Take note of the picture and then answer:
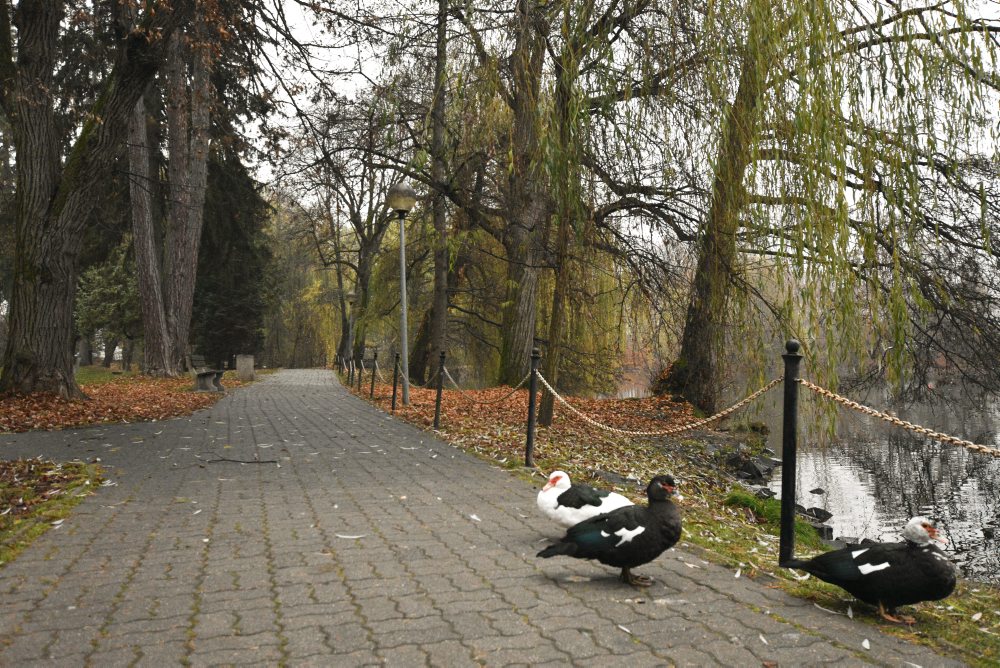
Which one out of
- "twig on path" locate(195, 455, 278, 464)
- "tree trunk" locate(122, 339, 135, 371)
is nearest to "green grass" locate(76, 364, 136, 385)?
"tree trunk" locate(122, 339, 135, 371)

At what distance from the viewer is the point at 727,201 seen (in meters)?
8.55

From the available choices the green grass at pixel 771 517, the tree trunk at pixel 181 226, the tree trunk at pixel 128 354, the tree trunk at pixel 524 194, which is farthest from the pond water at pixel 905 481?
the tree trunk at pixel 128 354

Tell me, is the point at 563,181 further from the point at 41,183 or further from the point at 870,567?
the point at 41,183

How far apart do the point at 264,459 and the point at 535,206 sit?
848cm

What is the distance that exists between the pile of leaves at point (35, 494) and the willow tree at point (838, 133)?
23.0 ft

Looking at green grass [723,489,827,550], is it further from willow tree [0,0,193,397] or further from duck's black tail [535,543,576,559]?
willow tree [0,0,193,397]

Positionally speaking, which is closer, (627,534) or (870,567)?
(870,567)

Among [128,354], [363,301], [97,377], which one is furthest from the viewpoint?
[128,354]

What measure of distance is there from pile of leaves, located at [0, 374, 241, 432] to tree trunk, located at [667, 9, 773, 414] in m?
9.52

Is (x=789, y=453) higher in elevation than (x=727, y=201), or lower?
lower

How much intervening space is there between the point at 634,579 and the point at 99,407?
11.8m

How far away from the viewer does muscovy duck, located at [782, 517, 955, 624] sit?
136 inches

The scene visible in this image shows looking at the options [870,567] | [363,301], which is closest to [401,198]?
[363,301]

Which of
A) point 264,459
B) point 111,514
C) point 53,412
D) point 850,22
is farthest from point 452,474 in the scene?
point 53,412
